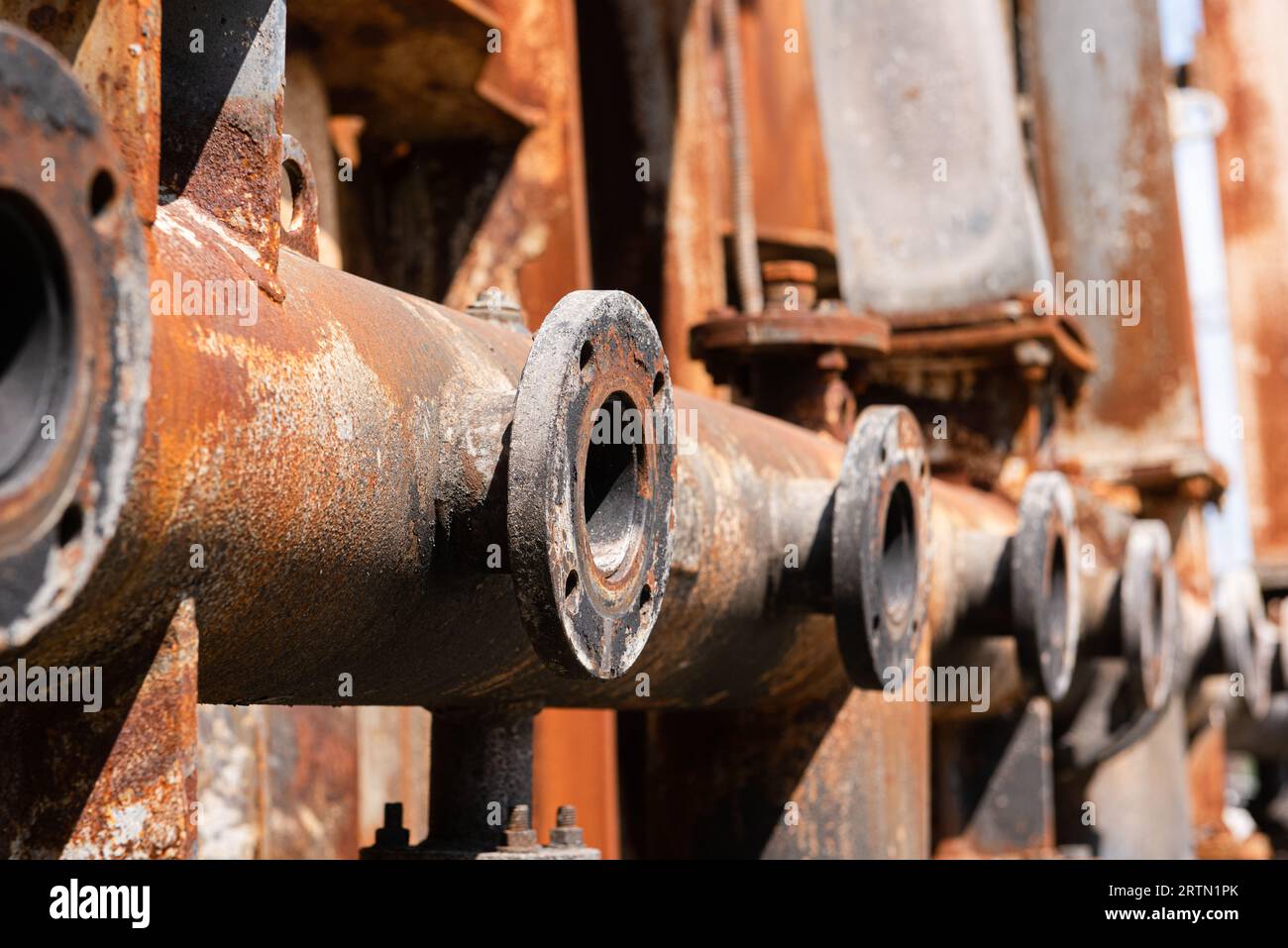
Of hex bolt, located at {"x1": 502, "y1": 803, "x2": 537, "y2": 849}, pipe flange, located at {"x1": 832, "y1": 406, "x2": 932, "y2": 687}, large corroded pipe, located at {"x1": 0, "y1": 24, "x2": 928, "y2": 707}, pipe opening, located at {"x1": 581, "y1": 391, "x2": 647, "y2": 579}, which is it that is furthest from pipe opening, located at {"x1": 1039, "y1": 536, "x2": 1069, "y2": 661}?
pipe opening, located at {"x1": 581, "y1": 391, "x2": 647, "y2": 579}

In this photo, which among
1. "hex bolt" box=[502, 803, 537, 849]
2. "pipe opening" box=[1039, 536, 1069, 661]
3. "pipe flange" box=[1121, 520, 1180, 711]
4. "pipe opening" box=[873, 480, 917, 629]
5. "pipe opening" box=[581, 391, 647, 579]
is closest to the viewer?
"pipe opening" box=[581, 391, 647, 579]

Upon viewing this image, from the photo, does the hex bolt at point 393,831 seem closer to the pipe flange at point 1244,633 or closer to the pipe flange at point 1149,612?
the pipe flange at point 1149,612

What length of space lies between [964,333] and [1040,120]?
3.71 meters

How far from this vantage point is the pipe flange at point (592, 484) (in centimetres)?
178

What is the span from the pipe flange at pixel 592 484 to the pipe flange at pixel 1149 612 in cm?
339

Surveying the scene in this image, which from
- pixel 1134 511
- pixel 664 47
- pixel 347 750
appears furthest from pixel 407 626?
pixel 1134 511

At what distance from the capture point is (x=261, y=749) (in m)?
4.08

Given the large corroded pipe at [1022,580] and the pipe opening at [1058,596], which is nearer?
the large corroded pipe at [1022,580]

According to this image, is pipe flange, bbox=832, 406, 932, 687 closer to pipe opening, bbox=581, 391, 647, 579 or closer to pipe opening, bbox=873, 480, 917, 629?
pipe opening, bbox=873, 480, 917, 629

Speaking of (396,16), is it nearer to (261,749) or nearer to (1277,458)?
(261,749)

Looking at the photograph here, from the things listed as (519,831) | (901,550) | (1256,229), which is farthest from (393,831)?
(1256,229)

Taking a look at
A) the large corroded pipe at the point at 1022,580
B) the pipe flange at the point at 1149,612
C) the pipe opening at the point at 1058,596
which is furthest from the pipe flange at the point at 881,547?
the pipe flange at the point at 1149,612

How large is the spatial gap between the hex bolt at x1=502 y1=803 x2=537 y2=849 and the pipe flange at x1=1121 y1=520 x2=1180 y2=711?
297 cm

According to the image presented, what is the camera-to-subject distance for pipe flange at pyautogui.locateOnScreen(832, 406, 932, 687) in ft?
9.50
